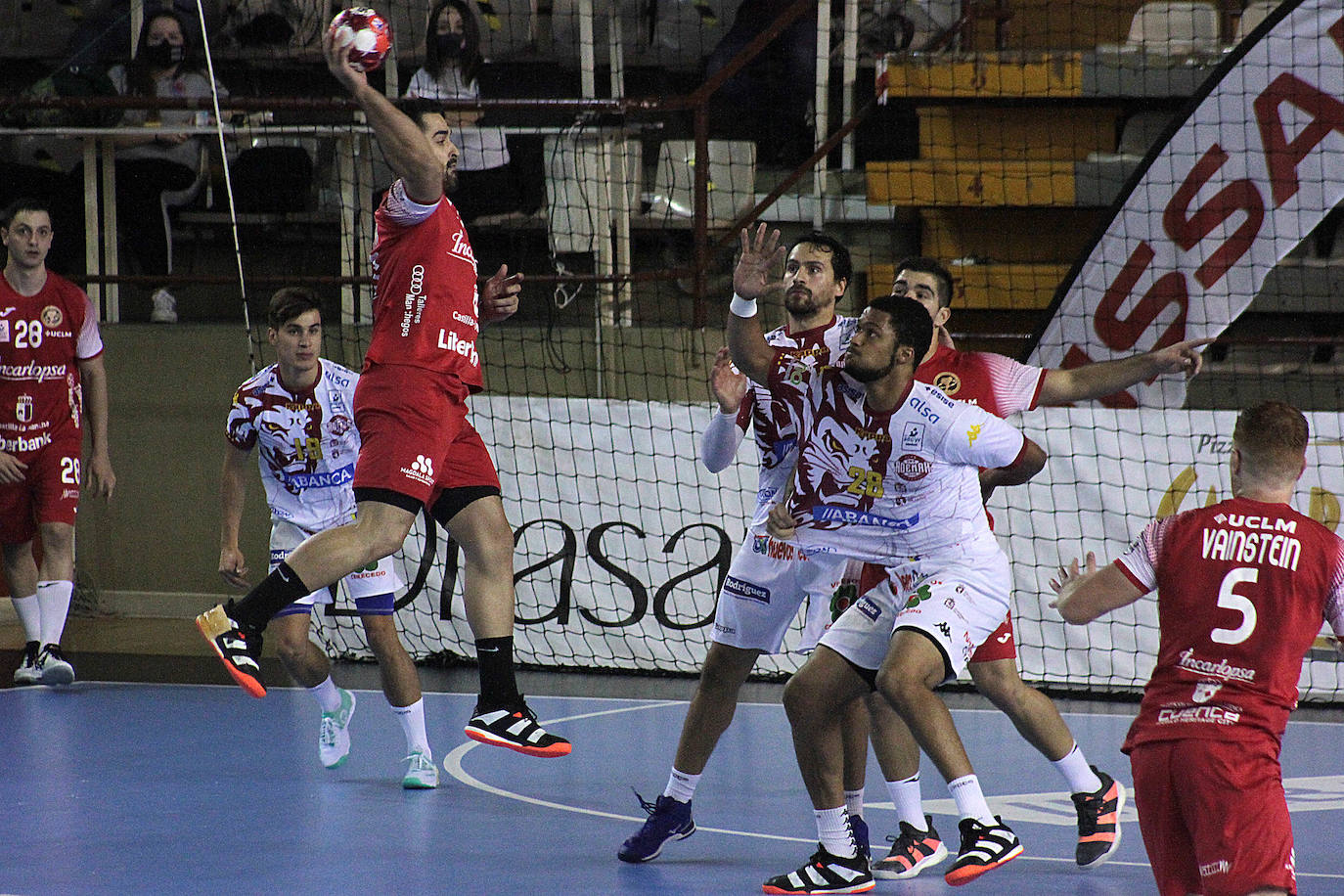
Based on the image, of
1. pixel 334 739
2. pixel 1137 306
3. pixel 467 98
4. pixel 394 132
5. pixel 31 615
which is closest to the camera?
pixel 394 132

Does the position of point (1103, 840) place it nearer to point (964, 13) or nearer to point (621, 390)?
point (621, 390)

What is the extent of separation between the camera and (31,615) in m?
7.86

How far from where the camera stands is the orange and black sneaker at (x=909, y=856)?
15.1ft

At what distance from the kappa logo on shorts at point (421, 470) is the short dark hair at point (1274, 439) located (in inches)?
89.9

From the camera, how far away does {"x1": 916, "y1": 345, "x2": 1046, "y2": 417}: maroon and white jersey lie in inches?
192

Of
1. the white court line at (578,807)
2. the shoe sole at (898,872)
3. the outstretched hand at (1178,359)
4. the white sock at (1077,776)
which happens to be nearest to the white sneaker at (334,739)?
the white court line at (578,807)

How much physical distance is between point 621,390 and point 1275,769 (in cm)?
661

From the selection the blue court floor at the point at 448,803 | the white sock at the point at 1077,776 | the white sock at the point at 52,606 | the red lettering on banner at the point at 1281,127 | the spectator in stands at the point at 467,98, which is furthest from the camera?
the spectator in stands at the point at 467,98

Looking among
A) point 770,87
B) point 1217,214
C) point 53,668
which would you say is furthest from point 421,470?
point 770,87

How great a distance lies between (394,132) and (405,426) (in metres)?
0.85

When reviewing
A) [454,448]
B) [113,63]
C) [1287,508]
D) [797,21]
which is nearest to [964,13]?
[797,21]

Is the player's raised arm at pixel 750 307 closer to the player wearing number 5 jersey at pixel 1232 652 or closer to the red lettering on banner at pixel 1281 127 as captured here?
the player wearing number 5 jersey at pixel 1232 652

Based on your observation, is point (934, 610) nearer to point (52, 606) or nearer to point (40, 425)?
point (52, 606)

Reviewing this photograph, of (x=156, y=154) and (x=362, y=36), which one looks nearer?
(x=362, y=36)
